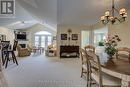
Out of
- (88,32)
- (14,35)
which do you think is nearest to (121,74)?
(88,32)

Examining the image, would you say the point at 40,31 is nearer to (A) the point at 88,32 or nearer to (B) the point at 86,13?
(A) the point at 88,32

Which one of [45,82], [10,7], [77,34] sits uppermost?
[10,7]

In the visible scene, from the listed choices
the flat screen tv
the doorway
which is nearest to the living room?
the flat screen tv

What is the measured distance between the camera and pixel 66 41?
10.5 metres

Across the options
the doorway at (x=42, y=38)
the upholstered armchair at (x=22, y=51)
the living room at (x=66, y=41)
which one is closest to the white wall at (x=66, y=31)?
the living room at (x=66, y=41)

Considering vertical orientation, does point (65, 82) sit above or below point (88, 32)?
below

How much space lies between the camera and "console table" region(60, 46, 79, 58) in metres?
10.1

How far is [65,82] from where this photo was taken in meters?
4.24

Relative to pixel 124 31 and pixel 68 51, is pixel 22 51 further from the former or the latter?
pixel 124 31

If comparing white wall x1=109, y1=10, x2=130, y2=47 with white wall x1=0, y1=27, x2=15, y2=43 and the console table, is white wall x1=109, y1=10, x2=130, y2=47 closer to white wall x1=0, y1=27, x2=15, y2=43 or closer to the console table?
the console table

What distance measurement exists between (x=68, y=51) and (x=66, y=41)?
705mm

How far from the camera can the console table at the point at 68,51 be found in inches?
399

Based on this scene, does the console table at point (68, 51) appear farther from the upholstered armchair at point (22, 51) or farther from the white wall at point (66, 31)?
the upholstered armchair at point (22, 51)

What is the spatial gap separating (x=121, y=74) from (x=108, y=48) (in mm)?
1442
